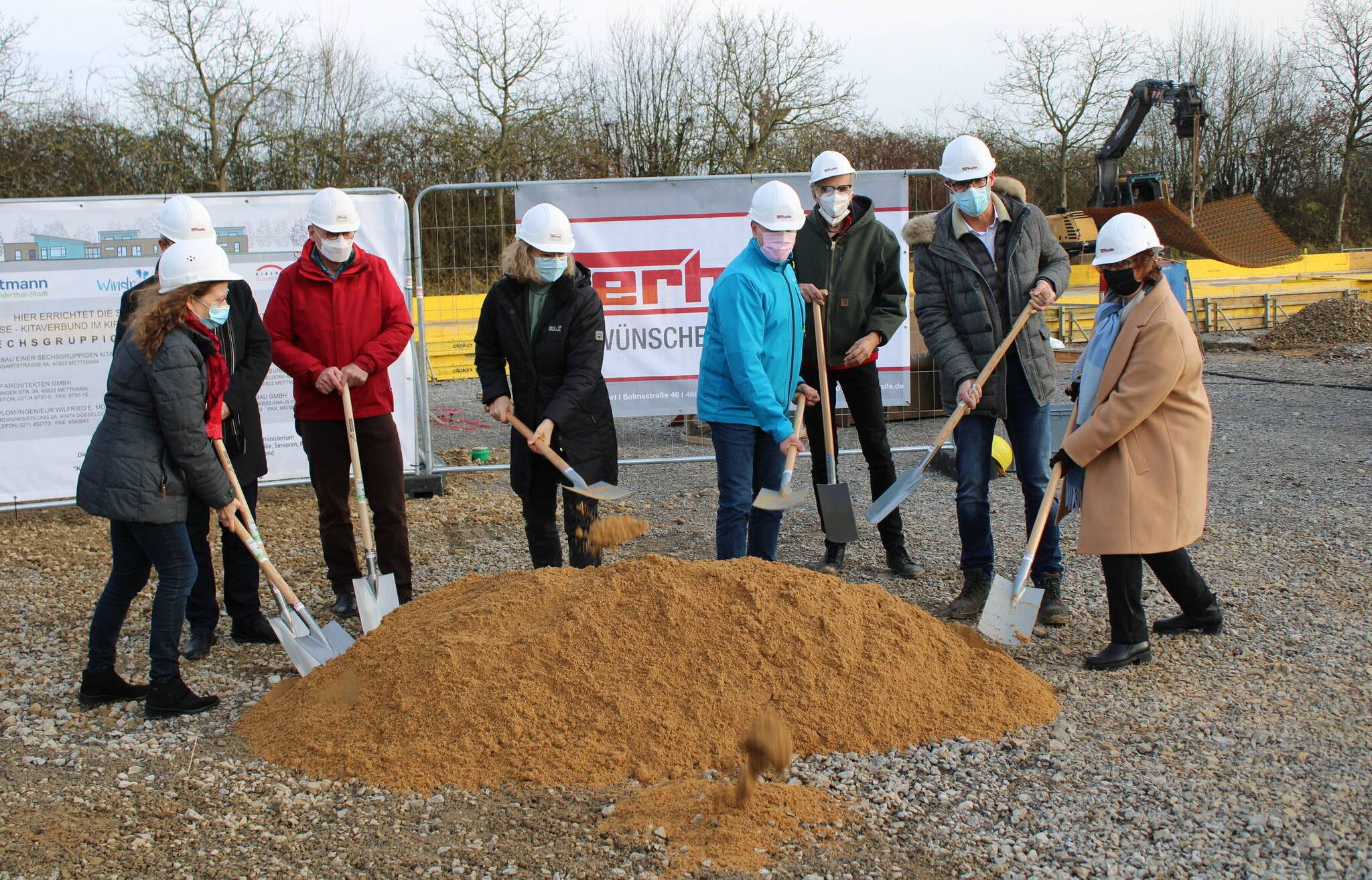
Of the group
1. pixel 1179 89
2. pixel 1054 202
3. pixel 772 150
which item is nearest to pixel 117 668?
pixel 1179 89

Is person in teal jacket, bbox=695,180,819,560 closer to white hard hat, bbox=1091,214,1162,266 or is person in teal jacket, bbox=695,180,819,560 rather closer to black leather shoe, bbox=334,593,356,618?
white hard hat, bbox=1091,214,1162,266

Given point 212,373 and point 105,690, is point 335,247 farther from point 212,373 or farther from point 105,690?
point 105,690

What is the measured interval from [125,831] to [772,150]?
2522 centimetres

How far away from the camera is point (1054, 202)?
3045 cm

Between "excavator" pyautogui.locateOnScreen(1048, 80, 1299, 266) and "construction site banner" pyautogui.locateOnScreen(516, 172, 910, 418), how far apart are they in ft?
30.7

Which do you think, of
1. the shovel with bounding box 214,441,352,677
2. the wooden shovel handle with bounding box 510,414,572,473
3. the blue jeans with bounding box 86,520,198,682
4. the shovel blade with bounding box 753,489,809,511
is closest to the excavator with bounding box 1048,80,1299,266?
the shovel blade with bounding box 753,489,809,511

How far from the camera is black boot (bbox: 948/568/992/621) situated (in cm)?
529

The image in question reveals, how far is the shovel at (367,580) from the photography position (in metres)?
4.95

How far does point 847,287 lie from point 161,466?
339 centimetres

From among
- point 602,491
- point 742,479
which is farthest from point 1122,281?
point 602,491

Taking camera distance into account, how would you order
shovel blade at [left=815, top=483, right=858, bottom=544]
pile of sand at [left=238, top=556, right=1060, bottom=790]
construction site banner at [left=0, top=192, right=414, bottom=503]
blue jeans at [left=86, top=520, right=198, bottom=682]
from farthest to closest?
construction site banner at [left=0, top=192, right=414, bottom=503], shovel blade at [left=815, top=483, right=858, bottom=544], blue jeans at [left=86, top=520, right=198, bottom=682], pile of sand at [left=238, top=556, right=1060, bottom=790]

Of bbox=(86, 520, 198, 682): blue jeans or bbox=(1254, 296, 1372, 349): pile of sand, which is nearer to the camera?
bbox=(86, 520, 198, 682): blue jeans

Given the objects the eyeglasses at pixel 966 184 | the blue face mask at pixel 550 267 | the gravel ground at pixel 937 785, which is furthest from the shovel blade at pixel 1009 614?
the blue face mask at pixel 550 267

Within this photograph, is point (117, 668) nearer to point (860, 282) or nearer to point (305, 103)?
point (860, 282)
